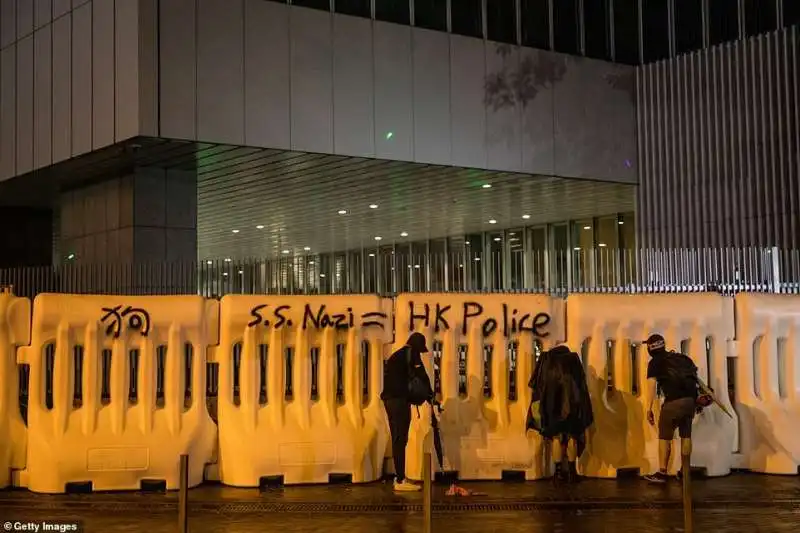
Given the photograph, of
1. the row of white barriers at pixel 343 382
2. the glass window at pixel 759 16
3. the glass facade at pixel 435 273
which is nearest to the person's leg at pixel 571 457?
the row of white barriers at pixel 343 382

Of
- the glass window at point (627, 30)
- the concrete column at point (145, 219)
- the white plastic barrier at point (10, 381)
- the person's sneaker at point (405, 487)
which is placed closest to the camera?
the person's sneaker at point (405, 487)

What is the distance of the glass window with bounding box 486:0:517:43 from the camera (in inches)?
966

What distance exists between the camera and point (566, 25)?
2605 cm

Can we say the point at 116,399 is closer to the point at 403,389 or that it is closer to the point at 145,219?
the point at 403,389

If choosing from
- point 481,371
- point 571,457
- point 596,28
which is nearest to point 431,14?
point 596,28

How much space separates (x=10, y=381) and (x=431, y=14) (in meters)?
15.5

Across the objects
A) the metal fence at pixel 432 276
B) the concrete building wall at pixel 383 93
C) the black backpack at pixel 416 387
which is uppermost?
the concrete building wall at pixel 383 93

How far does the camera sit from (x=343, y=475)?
10906mm

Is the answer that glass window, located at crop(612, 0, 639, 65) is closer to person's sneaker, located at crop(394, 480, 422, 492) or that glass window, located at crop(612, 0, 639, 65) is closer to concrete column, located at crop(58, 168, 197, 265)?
concrete column, located at crop(58, 168, 197, 265)

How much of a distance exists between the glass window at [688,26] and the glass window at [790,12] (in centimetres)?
228

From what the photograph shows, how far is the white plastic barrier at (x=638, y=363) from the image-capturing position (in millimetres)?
11227

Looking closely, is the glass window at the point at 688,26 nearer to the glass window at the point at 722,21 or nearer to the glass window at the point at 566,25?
the glass window at the point at 722,21

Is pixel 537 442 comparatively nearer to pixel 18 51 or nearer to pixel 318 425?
pixel 318 425

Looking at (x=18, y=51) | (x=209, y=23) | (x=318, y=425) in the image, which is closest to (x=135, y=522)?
(x=318, y=425)
